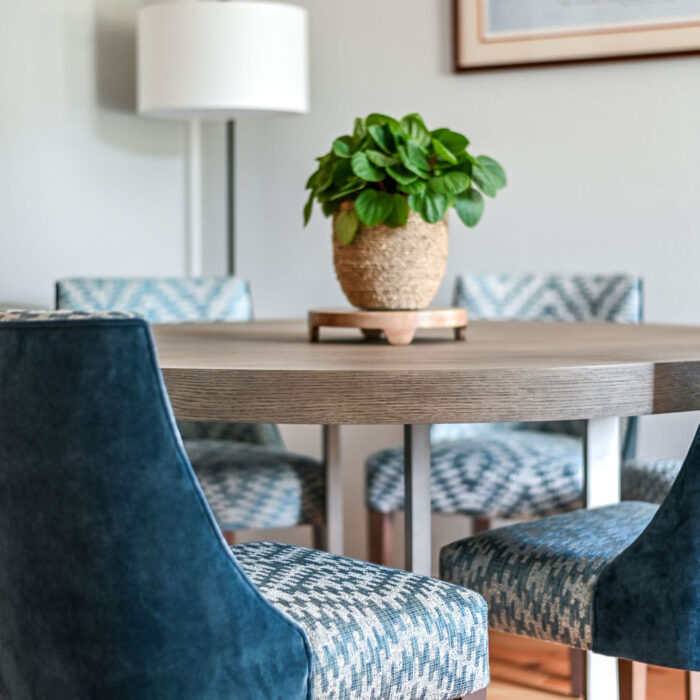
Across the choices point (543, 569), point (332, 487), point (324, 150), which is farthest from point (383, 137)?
point (324, 150)

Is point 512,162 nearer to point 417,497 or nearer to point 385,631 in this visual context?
point 417,497

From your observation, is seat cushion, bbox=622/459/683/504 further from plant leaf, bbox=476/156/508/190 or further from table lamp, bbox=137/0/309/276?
table lamp, bbox=137/0/309/276

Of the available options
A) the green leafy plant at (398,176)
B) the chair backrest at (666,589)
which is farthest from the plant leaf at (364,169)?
the chair backrest at (666,589)

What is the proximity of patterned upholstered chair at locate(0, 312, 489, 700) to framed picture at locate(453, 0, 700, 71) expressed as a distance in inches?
86.3

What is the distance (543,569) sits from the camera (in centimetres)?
126

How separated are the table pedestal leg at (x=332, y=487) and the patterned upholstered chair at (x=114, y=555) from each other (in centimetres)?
106

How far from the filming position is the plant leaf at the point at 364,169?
5.01ft

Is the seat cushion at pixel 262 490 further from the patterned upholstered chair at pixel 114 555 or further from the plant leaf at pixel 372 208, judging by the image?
the patterned upholstered chair at pixel 114 555

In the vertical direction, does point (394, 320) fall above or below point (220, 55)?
below

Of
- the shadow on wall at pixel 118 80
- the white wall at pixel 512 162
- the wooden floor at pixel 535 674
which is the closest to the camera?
the wooden floor at pixel 535 674

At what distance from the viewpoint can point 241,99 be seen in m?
2.69

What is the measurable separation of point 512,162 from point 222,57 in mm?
876

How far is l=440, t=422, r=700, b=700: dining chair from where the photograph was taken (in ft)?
3.64

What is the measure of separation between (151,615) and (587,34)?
2.34 metres
